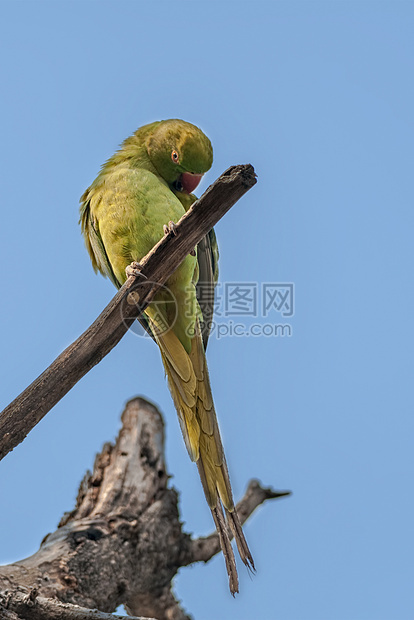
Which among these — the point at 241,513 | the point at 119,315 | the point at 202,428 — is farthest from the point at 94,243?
the point at 241,513

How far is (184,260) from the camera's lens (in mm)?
4285

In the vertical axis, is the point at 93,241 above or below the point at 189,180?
below

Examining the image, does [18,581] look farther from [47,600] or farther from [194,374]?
[194,374]

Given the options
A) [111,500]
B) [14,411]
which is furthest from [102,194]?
[111,500]

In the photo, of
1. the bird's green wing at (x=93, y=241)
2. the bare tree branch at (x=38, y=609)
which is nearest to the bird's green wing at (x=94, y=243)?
the bird's green wing at (x=93, y=241)

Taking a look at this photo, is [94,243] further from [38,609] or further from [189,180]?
[38,609]

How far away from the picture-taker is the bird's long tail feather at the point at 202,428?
393cm

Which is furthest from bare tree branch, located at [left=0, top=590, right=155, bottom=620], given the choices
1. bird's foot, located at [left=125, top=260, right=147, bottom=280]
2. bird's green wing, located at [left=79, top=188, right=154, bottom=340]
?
bird's green wing, located at [left=79, top=188, right=154, bottom=340]

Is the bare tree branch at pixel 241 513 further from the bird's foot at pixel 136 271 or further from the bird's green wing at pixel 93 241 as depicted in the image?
the bird's foot at pixel 136 271

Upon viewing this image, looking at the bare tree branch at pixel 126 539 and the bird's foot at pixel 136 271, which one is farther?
the bare tree branch at pixel 126 539

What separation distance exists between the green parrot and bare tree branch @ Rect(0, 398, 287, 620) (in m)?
1.01

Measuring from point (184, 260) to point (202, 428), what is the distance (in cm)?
123

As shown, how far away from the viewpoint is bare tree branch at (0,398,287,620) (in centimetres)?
409

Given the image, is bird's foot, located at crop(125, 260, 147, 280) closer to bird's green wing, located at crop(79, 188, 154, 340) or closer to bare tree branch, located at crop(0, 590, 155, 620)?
bird's green wing, located at crop(79, 188, 154, 340)
